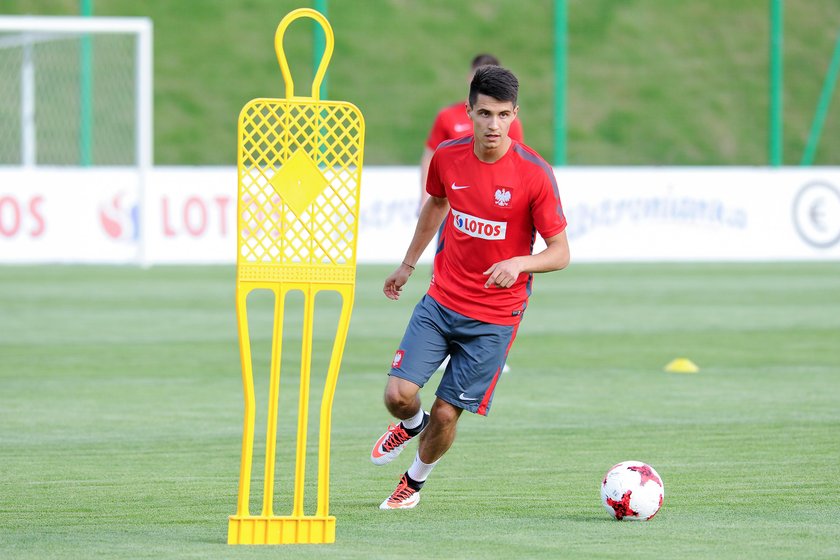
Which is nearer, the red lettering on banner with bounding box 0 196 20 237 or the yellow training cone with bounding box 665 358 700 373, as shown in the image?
the yellow training cone with bounding box 665 358 700 373

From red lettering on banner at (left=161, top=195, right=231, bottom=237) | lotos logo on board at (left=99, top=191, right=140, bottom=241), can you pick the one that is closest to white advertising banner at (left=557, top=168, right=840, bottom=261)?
red lettering on banner at (left=161, top=195, right=231, bottom=237)

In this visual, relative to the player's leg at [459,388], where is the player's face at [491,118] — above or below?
above

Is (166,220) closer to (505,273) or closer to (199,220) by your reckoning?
(199,220)

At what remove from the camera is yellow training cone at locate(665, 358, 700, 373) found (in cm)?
1271

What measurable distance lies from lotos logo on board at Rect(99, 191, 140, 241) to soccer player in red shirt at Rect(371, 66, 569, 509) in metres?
16.4

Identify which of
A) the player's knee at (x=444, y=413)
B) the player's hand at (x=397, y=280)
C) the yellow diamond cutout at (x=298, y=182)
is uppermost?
the yellow diamond cutout at (x=298, y=182)

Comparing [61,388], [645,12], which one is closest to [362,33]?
[645,12]

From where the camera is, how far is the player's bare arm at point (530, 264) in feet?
21.6

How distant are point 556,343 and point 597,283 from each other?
23.5ft

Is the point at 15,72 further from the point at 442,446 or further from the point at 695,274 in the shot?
the point at 442,446

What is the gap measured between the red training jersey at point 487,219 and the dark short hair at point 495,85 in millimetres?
338

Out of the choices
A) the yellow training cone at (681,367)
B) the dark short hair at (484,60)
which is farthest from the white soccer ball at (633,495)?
the yellow training cone at (681,367)

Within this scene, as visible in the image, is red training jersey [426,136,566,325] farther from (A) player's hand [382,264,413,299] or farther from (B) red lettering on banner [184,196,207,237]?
(B) red lettering on banner [184,196,207,237]

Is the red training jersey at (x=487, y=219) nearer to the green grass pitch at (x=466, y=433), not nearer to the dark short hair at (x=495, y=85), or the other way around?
the dark short hair at (x=495, y=85)
